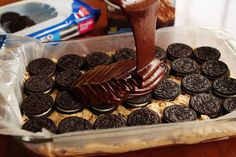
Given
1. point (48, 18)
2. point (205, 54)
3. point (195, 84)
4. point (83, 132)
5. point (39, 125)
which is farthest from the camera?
point (48, 18)

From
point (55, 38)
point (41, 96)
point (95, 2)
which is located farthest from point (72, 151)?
point (95, 2)

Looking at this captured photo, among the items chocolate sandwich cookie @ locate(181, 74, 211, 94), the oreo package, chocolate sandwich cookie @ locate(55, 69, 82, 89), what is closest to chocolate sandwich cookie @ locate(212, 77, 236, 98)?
chocolate sandwich cookie @ locate(181, 74, 211, 94)

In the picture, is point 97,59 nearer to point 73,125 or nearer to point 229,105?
point 73,125

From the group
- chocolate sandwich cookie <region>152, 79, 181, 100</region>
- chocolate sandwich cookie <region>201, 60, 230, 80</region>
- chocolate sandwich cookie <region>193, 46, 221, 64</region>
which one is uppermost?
chocolate sandwich cookie <region>193, 46, 221, 64</region>

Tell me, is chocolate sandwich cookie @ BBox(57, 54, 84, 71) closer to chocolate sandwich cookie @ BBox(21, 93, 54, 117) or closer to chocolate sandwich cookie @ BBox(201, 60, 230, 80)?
chocolate sandwich cookie @ BBox(21, 93, 54, 117)

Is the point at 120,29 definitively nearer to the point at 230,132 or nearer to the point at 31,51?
the point at 31,51

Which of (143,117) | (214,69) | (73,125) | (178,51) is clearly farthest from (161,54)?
(73,125)
